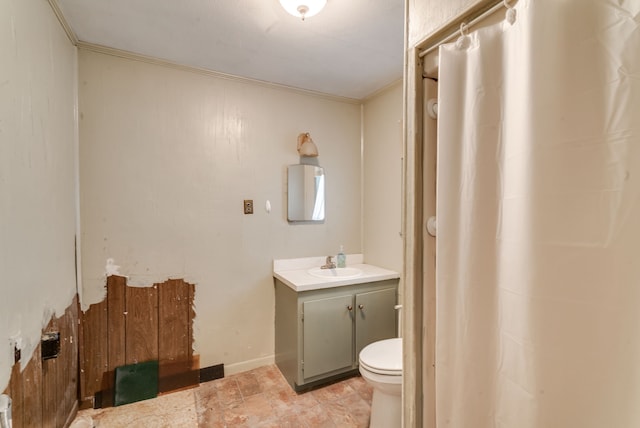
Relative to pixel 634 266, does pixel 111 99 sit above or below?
above

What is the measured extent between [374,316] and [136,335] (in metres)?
1.79

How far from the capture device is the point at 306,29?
173cm

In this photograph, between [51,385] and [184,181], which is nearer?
→ [51,385]

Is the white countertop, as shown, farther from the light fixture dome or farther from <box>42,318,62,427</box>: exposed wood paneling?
the light fixture dome

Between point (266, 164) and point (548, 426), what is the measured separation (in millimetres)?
2252

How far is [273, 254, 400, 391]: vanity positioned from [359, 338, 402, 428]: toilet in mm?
537

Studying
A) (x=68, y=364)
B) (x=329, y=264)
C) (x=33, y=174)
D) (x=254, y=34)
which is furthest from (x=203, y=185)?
(x=68, y=364)

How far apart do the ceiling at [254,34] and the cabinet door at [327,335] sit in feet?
5.83

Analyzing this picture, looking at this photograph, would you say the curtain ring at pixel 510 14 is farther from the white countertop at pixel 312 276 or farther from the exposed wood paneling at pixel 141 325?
the exposed wood paneling at pixel 141 325

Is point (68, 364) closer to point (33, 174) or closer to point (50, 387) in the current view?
point (50, 387)

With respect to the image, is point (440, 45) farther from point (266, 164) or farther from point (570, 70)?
point (266, 164)

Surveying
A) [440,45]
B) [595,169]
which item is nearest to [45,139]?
[440,45]

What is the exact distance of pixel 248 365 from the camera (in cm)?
239

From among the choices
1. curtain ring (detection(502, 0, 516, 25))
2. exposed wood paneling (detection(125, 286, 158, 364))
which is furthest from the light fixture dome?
exposed wood paneling (detection(125, 286, 158, 364))
